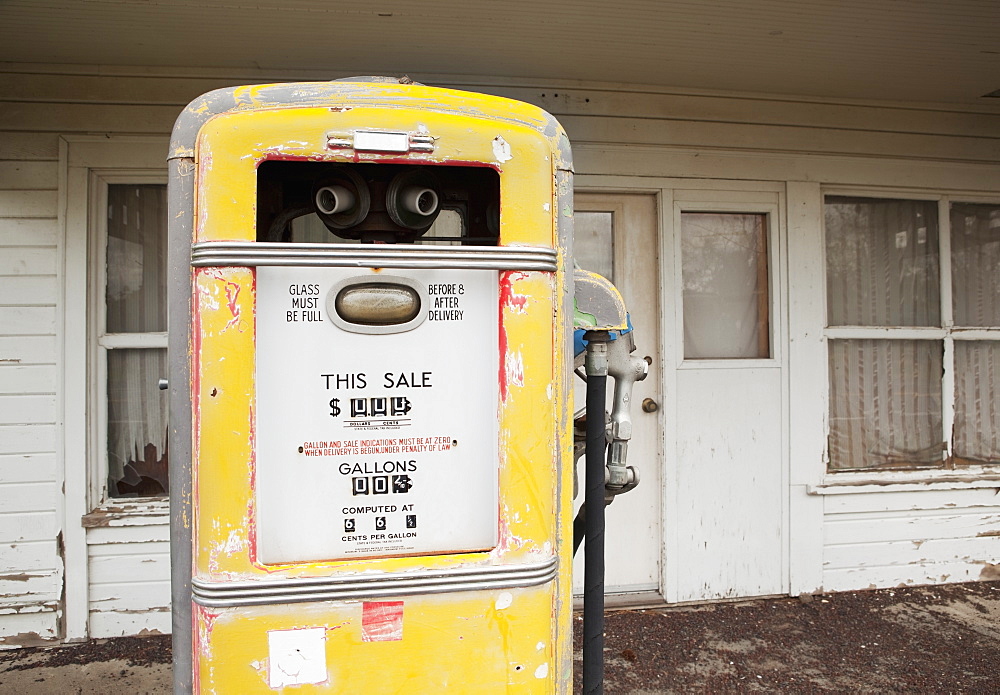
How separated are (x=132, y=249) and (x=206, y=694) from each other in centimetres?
271

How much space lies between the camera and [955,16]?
3.09m

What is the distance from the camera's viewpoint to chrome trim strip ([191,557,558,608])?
1.46 m

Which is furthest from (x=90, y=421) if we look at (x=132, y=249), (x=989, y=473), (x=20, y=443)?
(x=989, y=473)

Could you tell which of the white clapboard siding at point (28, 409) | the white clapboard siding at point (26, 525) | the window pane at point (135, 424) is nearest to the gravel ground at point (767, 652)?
the white clapboard siding at point (26, 525)

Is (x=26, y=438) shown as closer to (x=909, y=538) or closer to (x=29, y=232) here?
(x=29, y=232)

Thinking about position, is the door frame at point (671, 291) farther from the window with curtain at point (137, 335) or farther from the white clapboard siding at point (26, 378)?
the white clapboard siding at point (26, 378)

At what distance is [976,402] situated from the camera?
431 cm

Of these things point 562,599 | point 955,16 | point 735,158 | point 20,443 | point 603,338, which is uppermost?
point 955,16

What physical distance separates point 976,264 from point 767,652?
2.73 meters

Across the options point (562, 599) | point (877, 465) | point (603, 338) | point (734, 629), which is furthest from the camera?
point (877, 465)

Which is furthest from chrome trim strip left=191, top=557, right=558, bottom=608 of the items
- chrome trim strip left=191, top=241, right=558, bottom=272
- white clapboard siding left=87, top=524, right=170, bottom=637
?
white clapboard siding left=87, top=524, right=170, bottom=637

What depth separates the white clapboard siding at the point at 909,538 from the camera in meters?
3.98

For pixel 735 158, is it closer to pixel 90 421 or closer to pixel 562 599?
pixel 562 599

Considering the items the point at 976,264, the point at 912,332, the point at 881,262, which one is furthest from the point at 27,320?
the point at 976,264
